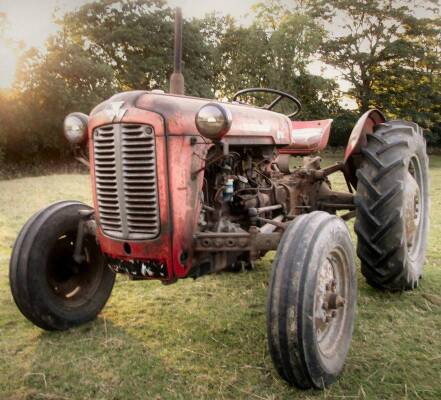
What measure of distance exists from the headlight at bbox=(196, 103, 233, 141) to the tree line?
17481 mm

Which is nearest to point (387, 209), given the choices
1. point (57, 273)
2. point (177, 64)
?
point (177, 64)

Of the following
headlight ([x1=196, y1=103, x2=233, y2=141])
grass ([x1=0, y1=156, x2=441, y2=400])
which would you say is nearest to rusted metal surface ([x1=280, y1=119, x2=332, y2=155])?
grass ([x1=0, y1=156, x2=441, y2=400])

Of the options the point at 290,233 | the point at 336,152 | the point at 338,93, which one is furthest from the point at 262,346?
the point at 338,93

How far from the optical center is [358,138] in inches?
148

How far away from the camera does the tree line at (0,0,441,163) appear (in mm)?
19812

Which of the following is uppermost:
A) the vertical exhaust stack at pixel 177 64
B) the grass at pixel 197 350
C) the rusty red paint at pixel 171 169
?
the vertical exhaust stack at pixel 177 64

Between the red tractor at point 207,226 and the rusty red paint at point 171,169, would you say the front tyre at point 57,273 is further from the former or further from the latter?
the rusty red paint at point 171,169

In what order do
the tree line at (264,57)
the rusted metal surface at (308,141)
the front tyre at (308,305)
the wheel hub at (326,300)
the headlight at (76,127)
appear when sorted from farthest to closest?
the tree line at (264,57)
the rusted metal surface at (308,141)
the headlight at (76,127)
the wheel hub at (326,300)
the front tyre at (308,305)

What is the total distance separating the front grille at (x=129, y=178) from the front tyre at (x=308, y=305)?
0.73m

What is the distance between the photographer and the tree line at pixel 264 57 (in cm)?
1981

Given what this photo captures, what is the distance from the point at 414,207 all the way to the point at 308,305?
82.8 inches

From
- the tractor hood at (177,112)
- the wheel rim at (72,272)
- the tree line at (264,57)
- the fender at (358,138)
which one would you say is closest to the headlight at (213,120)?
the tractor hood at (177,112)

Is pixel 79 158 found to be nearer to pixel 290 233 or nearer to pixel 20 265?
pixel 20 265

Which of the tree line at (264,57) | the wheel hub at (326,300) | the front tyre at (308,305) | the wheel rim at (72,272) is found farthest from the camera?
the tree line at (264,57)
